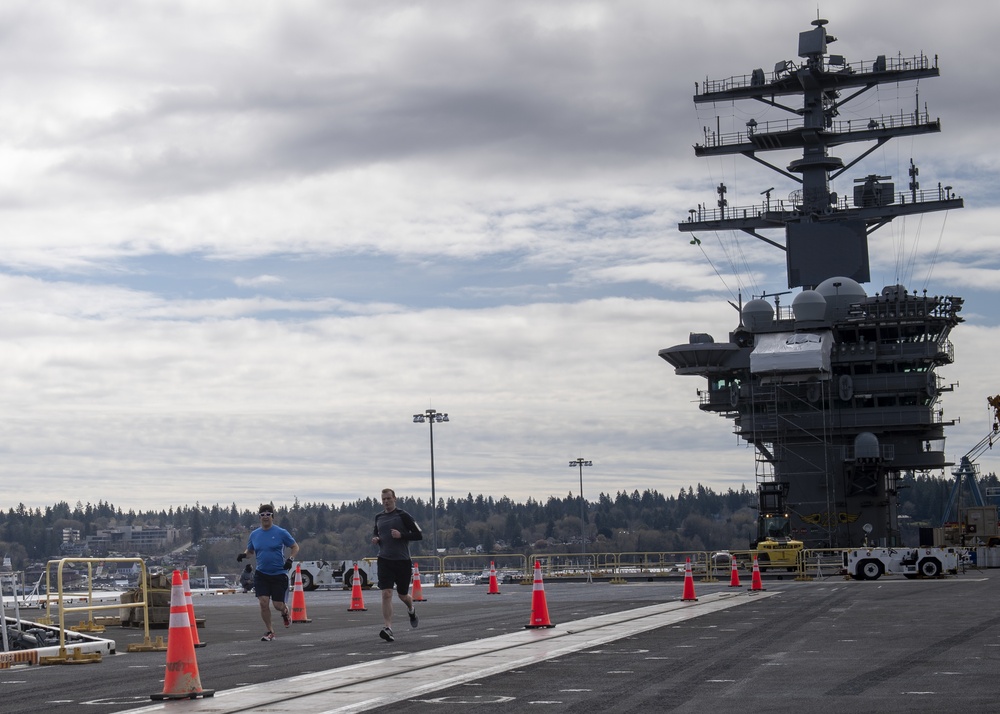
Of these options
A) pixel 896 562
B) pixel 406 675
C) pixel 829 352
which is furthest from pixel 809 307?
pixel 406 675

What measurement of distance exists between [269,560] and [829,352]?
52383 mm

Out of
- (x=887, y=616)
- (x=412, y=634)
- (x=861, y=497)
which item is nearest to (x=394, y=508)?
(x=412, y=634)

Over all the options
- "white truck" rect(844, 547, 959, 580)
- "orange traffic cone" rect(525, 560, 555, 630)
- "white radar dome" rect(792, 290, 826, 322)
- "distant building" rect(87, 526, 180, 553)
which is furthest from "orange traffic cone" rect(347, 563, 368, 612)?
"distant building" rect(87, 526, 180, 553)

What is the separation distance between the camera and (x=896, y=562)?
1678 inches

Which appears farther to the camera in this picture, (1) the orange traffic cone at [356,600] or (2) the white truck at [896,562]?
(2) the white truck at [896,562]

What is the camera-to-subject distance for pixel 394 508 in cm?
1686

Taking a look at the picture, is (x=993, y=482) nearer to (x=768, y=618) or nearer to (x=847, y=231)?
(x=847, y=231)

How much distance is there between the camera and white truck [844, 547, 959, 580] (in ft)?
139

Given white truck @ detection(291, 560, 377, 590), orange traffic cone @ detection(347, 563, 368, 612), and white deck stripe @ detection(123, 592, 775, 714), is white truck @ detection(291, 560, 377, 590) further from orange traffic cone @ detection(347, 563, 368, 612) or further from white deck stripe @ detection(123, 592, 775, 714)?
white deck stripe @ detection(123, 592, 775, 714)

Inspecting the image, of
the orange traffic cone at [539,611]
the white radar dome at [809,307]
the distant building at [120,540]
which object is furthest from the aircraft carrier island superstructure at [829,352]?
the distant building at [120,540]

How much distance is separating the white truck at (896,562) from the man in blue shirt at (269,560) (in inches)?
1148

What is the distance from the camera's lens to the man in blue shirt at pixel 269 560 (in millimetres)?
17469

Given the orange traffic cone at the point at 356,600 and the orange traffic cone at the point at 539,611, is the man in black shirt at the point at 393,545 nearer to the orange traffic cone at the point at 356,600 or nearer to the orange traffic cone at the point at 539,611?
the orange traffic cone at the point at 539,611

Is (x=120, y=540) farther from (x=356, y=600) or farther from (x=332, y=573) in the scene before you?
(x=356, y=600)
